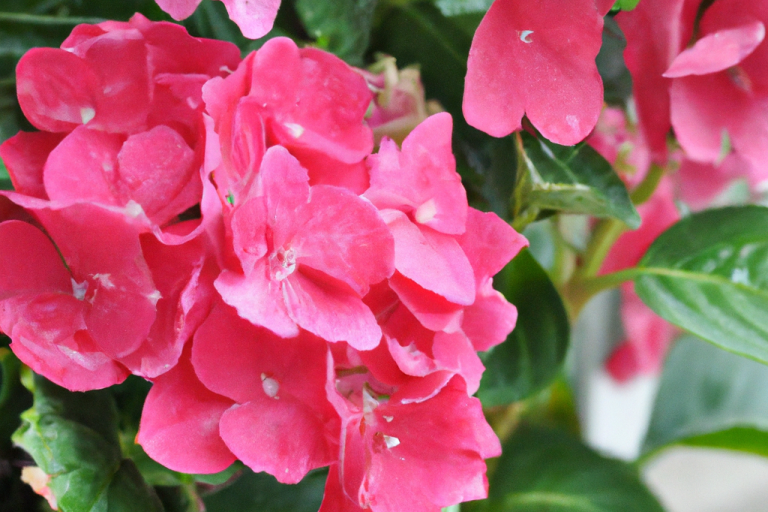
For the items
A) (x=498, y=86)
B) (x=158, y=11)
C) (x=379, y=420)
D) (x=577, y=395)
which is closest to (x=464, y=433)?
(x=379, y=420)

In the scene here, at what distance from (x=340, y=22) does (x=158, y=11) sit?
90 mm

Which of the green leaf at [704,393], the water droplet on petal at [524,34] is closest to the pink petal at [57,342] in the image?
the water droplet on petal at [524,34]

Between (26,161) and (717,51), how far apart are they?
11.6 inches

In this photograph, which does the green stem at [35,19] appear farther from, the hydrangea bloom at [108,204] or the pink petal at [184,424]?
the pink petal at [184,424]

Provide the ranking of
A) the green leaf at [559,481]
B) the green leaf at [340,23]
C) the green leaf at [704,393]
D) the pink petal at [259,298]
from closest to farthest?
the pink petal at [259,298], the green leaf at [340,23], the green leaf at [559,481], the green leaf at [704,393]

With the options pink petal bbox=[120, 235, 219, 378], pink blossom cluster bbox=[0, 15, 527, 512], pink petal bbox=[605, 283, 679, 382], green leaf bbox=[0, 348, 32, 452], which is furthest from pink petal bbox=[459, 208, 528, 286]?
pink petal bbox=[605, 283, 679, 382]

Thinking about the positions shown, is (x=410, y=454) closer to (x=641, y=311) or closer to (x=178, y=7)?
(x=178, y=7)

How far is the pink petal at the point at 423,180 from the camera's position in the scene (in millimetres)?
240

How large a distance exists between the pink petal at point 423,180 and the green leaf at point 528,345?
3.9 inches

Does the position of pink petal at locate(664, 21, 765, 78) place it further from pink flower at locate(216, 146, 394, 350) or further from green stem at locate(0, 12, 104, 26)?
green stem at locate(0, 12, 104, 26)

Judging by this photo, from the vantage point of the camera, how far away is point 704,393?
64 cm

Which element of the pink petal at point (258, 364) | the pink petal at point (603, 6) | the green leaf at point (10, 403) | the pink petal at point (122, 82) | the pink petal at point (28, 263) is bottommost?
the green leaf at point (10, 403)

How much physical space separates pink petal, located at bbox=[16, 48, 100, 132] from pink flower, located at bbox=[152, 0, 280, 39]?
4 cm

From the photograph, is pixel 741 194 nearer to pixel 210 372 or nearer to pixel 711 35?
pixel 711 35
